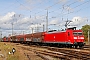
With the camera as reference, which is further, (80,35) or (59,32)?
(59,32)

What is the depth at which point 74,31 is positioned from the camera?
33.7 metres

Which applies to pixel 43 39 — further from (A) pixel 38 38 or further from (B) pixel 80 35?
(B) pixel 80 35

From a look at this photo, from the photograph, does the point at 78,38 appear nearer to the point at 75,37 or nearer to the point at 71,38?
the point at 75,37

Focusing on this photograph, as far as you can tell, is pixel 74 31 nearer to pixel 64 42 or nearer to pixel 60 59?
pixel 64 42

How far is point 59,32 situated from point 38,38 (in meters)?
13.4

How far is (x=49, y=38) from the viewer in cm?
4147

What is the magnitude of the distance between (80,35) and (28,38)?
1053 inches

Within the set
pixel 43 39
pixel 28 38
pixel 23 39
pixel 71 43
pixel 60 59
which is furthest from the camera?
pixel 23 39

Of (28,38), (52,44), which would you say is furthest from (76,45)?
(28,38)

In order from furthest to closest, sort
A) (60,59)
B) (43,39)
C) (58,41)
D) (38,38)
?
(38,38) < (43,39) < (58,41) < (60,59)

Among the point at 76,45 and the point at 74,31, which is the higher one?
the point at 74,31

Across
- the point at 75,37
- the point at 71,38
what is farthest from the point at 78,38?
the point at 71,38

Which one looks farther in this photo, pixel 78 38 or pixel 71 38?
pixel 78 38

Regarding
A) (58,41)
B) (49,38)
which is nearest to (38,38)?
(49,38)
